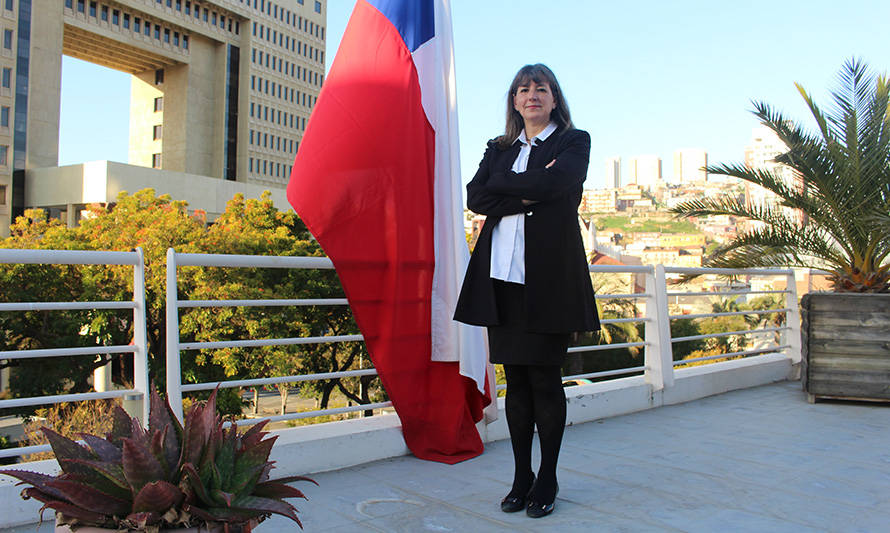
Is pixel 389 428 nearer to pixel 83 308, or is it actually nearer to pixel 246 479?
pixel 83 308

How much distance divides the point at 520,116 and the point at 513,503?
1.60 meters

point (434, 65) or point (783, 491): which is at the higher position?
point (434, 65)

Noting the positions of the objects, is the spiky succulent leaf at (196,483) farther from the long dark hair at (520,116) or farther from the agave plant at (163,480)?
the long dark hair at (520,116)

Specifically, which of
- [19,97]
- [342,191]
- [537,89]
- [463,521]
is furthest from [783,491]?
[19,97]

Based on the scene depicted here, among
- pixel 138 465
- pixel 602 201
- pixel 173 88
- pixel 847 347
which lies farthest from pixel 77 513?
pixel 602 201

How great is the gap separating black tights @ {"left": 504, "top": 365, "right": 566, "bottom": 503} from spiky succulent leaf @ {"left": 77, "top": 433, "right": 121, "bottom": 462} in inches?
65.1

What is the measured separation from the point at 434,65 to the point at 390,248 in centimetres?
Result: 100

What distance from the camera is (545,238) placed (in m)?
2.81

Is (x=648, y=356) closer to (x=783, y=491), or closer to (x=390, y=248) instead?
(x=783, y=491)

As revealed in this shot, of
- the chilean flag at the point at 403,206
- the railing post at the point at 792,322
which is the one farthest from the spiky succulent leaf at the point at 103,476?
the railing post at the point at 792,322

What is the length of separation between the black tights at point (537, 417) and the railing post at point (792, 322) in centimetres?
462

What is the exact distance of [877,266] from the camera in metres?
5.71

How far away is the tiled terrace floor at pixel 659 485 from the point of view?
8.71ft

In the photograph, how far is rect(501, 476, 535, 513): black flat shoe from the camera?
279 centimetres
